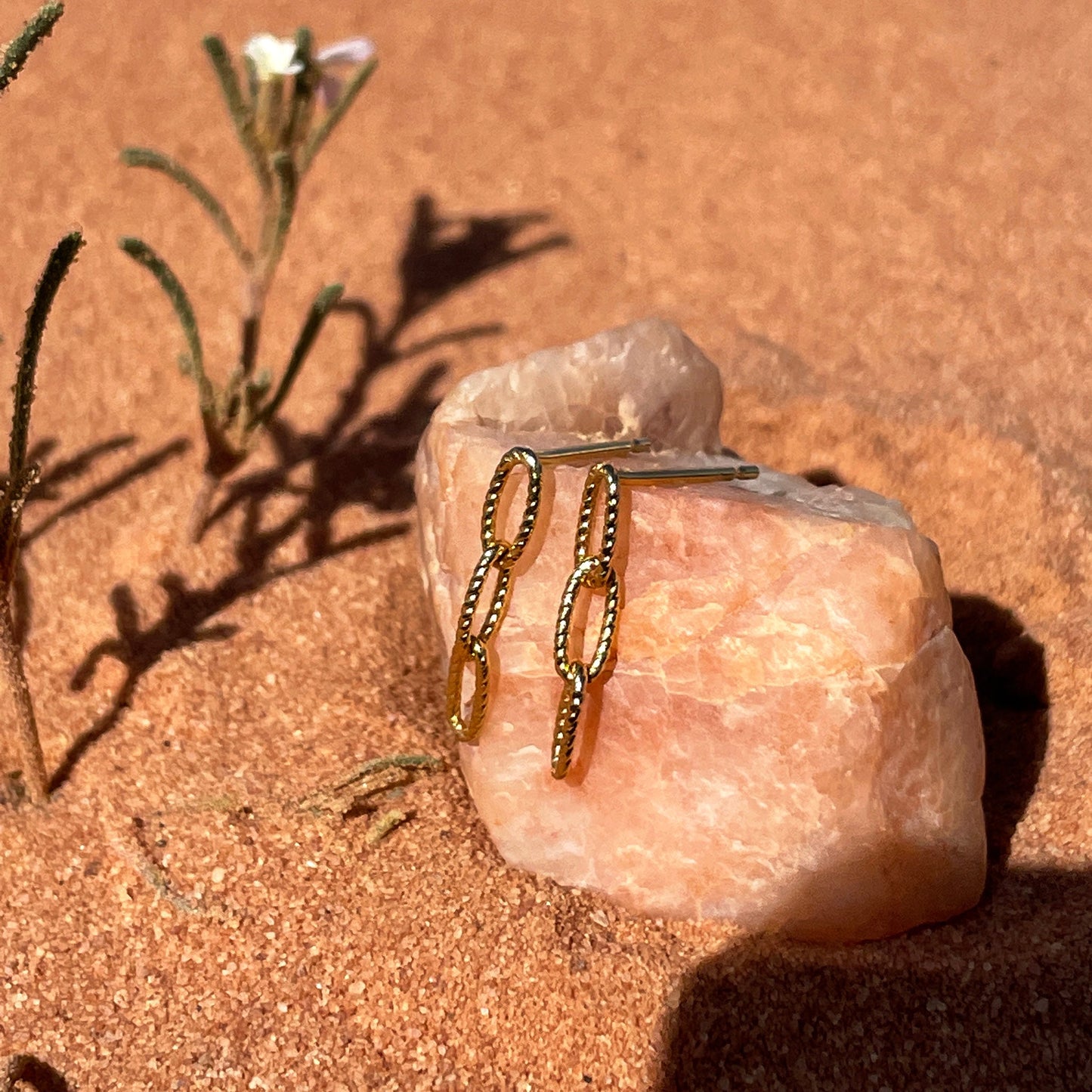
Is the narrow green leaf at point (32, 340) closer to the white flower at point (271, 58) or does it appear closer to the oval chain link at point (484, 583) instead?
the oval chain link at point (484, 583)

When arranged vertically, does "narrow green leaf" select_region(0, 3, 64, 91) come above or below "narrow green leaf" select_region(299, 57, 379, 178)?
above

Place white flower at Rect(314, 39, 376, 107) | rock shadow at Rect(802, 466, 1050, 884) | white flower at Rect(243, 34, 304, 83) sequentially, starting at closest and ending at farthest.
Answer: rock shadow at Rect(802, 466, 1050, 884)
white flower at Rect(243, 34, 304, 83)
white flower at Rect(314, 39, 376, 107)

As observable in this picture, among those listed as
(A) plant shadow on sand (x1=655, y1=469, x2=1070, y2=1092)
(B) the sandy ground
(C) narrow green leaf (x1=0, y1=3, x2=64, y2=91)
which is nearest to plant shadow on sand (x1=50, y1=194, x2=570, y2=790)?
(B) the sandy ground

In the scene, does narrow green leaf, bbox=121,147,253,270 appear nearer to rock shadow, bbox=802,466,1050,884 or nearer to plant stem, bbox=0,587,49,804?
plant stem, bbox=0,587,49,804

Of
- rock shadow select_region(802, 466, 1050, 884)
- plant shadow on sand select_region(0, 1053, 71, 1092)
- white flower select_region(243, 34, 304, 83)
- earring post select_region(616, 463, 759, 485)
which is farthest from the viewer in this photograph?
white flower select_region(243, 34, 304, 83)

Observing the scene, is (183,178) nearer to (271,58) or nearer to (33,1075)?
(271,58)

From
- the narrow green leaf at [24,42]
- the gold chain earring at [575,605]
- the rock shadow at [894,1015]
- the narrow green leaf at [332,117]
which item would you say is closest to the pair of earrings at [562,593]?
the gold chain earring at [575,605]
